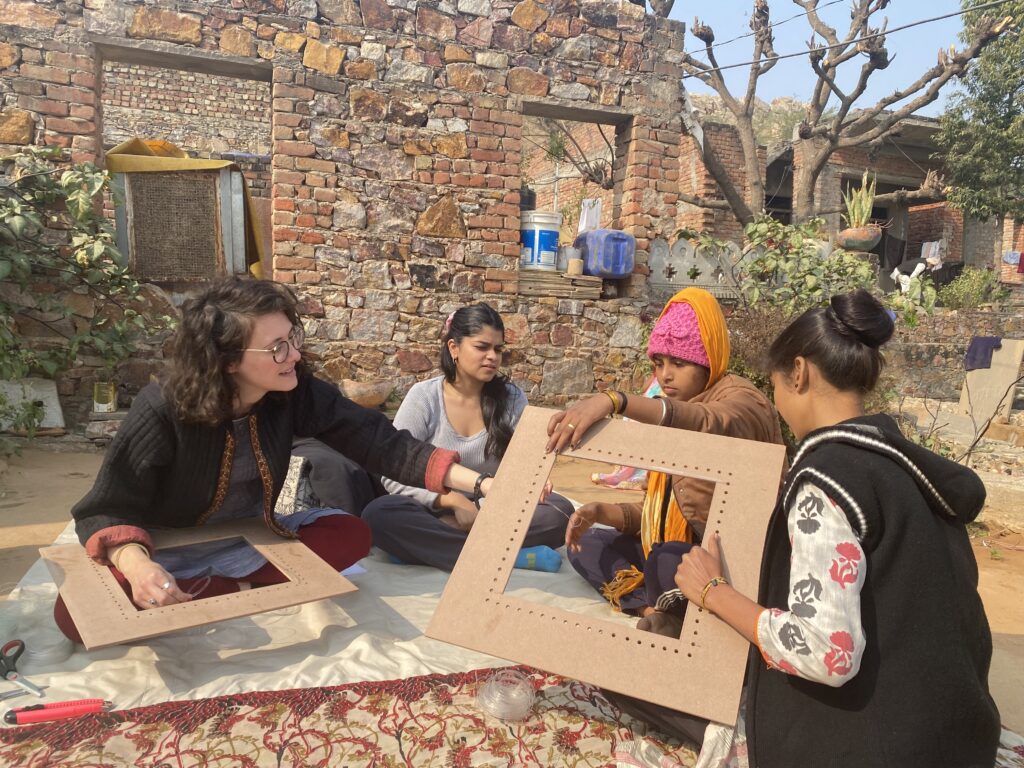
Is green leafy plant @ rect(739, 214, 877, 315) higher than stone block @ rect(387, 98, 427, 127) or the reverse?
the reverse

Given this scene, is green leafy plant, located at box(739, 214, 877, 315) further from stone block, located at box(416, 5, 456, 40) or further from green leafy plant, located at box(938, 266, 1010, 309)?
green leafy plant, located at box(938, 266, 1010, 309)

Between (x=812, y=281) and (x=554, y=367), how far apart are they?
2464 millimetres

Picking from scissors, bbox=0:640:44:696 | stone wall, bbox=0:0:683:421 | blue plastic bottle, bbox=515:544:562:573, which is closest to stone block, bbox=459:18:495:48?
stone wall, bbox=0:0:683:421

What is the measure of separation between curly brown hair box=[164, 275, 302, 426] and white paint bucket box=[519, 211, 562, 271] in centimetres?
431

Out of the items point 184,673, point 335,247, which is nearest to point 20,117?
point 335,247

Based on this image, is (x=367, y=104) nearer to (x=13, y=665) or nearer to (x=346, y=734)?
(x=13, y=665)

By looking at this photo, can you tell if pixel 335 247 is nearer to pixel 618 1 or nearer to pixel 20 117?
pixel 20 117

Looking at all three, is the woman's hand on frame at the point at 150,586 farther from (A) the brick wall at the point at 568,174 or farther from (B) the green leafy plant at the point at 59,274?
(A) the brick wall at the point at 568,174

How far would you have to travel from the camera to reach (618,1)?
619cm

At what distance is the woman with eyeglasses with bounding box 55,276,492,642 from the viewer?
6.90 feet

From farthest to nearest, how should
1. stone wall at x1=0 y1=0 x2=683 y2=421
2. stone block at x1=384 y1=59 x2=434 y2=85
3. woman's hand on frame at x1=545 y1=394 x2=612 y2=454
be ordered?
1. stone block at x1=384 y1=59 x2=434 y2=85
2. stone wall at x1=0 y1=0 x2=683 y2=421
3. woman's hand on frame at x1=545 y1=394 x2=612 y2=454

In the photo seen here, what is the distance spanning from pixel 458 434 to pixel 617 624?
1.75m

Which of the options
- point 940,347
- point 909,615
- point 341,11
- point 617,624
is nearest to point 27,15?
point 341,11

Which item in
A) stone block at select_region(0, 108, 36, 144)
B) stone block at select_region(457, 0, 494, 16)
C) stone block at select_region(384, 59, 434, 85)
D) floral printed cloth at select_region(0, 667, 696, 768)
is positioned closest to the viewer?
floral printed cloth at select_region(0, 667, 696, 768)
